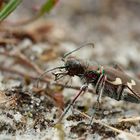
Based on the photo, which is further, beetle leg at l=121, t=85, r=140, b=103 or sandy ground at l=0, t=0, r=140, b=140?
beetle leg at l=121, t=85, r=140, b=103

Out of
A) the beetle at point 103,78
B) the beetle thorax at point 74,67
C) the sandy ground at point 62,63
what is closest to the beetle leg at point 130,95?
the beetle at point 103,78

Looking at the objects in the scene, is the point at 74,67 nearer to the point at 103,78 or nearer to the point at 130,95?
the point at 103,78

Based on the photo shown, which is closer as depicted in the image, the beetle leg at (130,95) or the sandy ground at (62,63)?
the sandy ground at (62,63)

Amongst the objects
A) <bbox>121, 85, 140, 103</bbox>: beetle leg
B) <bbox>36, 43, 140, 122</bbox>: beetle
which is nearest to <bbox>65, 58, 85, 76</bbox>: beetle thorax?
<bbox>36, 43, 140, 122</bbox>: beetle

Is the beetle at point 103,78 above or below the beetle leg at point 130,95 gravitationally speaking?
above

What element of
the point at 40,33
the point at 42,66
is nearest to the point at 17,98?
the point at 42,66

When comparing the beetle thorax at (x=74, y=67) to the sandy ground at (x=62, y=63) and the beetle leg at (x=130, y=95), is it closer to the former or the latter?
the sandy ground at (x=62, y=63)

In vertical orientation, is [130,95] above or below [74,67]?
below

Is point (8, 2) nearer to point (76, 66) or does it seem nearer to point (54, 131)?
point (76, 66)

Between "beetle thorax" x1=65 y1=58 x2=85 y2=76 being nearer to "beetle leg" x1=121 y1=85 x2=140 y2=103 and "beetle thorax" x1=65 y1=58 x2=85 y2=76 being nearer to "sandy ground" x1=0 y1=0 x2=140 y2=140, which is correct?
"sandy ground" x1=0 y1=0 x2=140 y2=140

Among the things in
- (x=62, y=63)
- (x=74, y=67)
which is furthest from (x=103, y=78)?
(x=62, y=63)

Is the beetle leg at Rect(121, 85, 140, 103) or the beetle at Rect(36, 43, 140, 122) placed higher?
the beetle at Rect(36, 43, 140, 122)

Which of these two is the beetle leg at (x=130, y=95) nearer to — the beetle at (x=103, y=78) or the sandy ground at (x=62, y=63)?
the beetle at (x=103, y=78)
